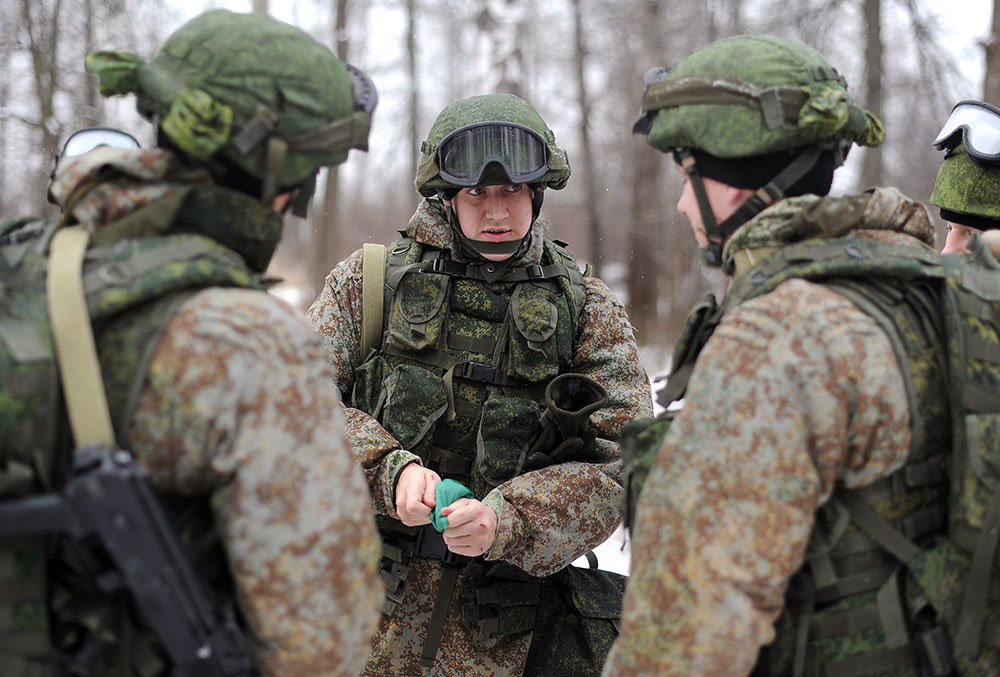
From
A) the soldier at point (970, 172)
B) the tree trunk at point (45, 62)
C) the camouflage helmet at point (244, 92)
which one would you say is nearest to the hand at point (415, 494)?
the camouflage helmet at point (244, 92)

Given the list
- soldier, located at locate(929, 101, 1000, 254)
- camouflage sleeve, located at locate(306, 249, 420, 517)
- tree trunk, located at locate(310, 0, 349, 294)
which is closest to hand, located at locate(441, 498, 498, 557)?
camouflage sleeve, located at locate(306, 249, 420, 517)

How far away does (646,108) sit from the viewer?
223 centimetres

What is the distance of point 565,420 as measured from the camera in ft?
9.23

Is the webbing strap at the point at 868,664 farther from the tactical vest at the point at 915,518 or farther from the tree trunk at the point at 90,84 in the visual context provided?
the tree trunk at the point at 90,84

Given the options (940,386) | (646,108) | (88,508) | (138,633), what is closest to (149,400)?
(88,508)

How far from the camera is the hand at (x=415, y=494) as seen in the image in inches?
107

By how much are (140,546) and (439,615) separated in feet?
5.05

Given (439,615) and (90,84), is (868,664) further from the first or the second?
(90,84)

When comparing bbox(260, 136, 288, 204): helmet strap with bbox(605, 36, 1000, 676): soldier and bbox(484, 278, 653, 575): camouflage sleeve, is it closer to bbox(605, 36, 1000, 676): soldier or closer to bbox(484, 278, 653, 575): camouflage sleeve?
bbox(605, 36, 1000, 676): soldier

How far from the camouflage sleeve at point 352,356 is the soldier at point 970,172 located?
2.13 meters

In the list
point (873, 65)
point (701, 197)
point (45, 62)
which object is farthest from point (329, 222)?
point (701, 197)

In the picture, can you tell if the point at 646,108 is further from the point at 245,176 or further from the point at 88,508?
the point at 88,508

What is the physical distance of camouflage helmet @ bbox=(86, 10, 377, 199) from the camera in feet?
5.85

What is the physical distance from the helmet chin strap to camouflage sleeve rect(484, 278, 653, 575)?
0.88 m
